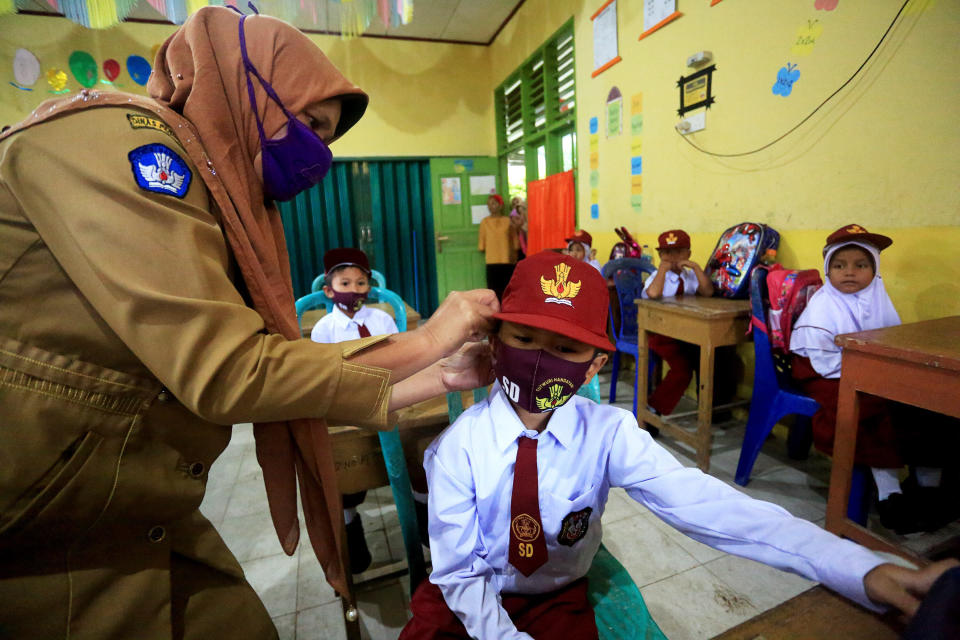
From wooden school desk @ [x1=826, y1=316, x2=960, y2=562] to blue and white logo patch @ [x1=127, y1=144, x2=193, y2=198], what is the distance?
183 cm

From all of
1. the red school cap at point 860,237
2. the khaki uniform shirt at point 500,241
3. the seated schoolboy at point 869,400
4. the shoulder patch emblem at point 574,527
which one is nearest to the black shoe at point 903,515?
the seated schoolboy at point 869,400

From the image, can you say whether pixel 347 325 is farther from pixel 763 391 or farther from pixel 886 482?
pixel 886 482

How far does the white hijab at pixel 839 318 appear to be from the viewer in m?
1.94

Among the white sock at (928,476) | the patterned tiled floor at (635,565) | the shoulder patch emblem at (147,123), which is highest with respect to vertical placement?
the shoulder patch emblem at (147,123)

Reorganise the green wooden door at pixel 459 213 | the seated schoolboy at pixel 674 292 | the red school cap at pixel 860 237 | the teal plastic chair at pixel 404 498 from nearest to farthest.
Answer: the teal plastic chair at pixel 404 498 < the red school cap at pixel 860 237 < the seated schoolboy at pixel 674 292 < the green wooden door at pixel 459 213

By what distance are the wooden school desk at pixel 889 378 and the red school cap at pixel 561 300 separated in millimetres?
1038

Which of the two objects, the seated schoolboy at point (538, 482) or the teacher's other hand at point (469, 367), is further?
the teacher's other hand at point (469, 367)

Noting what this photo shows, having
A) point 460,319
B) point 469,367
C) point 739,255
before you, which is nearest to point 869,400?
point 739,255

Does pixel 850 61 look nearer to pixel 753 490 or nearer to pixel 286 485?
pixel 753 490

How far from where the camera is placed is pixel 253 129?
86 centimetres

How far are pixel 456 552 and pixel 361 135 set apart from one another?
6.46 meters

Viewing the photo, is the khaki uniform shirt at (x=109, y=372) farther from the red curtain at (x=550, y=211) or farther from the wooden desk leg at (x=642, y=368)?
the red curtain at (x=550, y=211)

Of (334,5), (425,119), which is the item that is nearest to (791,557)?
(334,5)

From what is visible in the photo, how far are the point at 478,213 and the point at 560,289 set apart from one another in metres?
6.17
